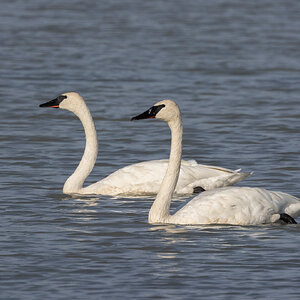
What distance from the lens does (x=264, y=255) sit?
9945mm

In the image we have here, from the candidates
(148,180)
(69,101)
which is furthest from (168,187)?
(69,101)

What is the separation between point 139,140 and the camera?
1700 centimetres

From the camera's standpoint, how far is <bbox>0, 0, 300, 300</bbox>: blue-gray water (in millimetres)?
9317

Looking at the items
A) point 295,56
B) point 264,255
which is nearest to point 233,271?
point 264,255

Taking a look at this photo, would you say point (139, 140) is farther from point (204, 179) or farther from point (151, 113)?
point (151, 113)

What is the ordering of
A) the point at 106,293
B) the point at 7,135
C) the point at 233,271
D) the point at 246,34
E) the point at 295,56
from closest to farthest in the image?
the point at 106,293
the point at 233,271
the point at 7,135
the point at 295,56
the point at 246,34

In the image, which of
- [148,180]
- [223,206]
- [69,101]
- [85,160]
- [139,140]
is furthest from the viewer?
[139,140]

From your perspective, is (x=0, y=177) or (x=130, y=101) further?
(x=130, y=101)

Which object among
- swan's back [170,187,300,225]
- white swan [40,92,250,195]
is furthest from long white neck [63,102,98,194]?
swan's back [170,187,300,225]

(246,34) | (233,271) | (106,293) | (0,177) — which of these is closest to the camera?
(106,293)

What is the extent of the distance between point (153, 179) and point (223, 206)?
2.52 meters

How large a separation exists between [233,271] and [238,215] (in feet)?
5.83

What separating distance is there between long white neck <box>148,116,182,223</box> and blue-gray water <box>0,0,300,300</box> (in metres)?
0.26

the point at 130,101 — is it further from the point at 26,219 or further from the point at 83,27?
the point at 83,27
